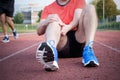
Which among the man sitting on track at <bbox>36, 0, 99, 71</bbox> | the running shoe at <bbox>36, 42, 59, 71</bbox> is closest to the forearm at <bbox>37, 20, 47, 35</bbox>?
the man sitting on track at <bbox>36, 0, 99, 71</bbox>

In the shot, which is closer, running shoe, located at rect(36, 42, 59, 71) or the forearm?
running shoe, located at rect(36, 42, 59, 71)

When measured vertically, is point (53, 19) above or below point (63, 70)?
above

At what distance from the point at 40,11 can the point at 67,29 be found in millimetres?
156

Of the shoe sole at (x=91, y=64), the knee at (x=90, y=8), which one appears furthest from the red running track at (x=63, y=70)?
the knee at (x=90, y=8)

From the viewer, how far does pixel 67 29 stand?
Result: 85cm

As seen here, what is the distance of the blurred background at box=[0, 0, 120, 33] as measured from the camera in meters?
0.83

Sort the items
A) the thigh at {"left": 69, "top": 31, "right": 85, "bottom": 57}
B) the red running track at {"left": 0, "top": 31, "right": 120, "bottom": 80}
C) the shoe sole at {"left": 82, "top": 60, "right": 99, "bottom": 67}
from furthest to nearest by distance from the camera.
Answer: the thigh at {"left": 69, "top": 31, "right": 85, "bottom": 57} → the shoe sole at {"left": 82, "top": 60, "right": 99, "bottom": 67} → the red running track at {"left": 0, "top": 31, "right": 120, "bottom": 80}

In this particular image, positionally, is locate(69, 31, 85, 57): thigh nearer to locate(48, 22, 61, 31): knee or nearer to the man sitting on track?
the man sitting on track

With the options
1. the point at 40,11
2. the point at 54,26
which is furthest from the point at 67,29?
the point at 40,11

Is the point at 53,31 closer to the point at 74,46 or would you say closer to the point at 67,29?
the point at 67,29

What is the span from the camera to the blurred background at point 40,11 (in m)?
0.83

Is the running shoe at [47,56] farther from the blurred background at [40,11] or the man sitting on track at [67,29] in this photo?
the blurred background at [40,11]

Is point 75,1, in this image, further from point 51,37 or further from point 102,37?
point 102,37

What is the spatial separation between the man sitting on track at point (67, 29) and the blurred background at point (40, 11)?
0.03 metres
